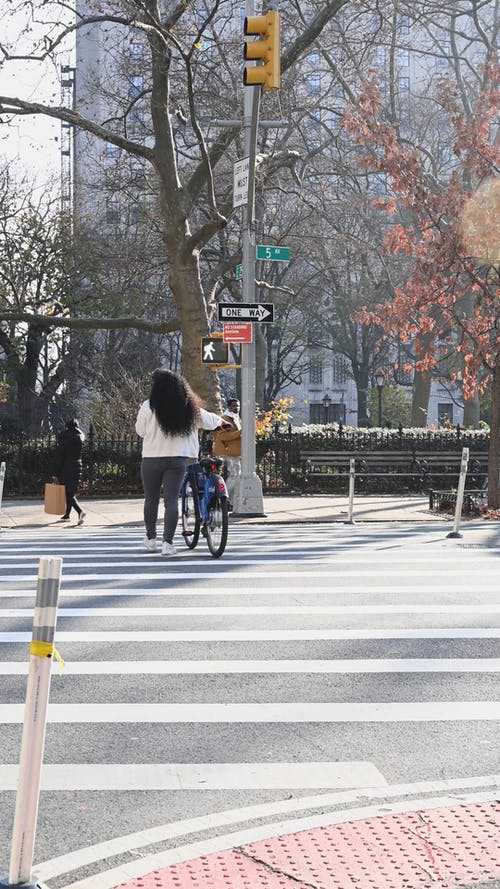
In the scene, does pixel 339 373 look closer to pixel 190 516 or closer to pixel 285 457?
pixel 285 457

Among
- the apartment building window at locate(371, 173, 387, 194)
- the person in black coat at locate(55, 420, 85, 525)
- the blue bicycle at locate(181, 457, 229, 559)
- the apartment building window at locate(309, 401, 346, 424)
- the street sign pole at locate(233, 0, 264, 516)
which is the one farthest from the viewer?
the apartment building window at locate(309, 401, 346, 424)

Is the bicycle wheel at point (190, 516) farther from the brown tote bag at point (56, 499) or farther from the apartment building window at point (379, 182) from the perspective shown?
the apartment building window at point (379, 182)

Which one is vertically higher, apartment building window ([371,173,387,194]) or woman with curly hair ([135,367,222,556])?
apartment building window ([371,173,387,194])

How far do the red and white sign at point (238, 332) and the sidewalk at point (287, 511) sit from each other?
284 cm

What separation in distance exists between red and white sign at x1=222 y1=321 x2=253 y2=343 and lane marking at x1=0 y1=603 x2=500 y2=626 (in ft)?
31.6

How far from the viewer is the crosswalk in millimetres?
4883

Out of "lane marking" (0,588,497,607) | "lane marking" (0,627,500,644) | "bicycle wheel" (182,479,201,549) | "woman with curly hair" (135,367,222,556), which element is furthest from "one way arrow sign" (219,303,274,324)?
"lane marking" (0,627,500,644)

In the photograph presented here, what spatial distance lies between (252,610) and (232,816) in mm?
4620

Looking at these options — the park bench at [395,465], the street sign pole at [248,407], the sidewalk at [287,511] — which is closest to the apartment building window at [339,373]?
the park bench at [395,465]

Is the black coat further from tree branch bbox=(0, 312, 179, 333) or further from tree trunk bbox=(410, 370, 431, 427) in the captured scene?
tree trunk bbox=(410, 370, 431, 427)

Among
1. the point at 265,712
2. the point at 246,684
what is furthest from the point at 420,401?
the point at 265,712

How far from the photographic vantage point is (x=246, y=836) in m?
4.19

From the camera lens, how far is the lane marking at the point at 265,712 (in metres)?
5.87

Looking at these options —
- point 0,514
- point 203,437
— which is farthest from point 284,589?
point 203,437
